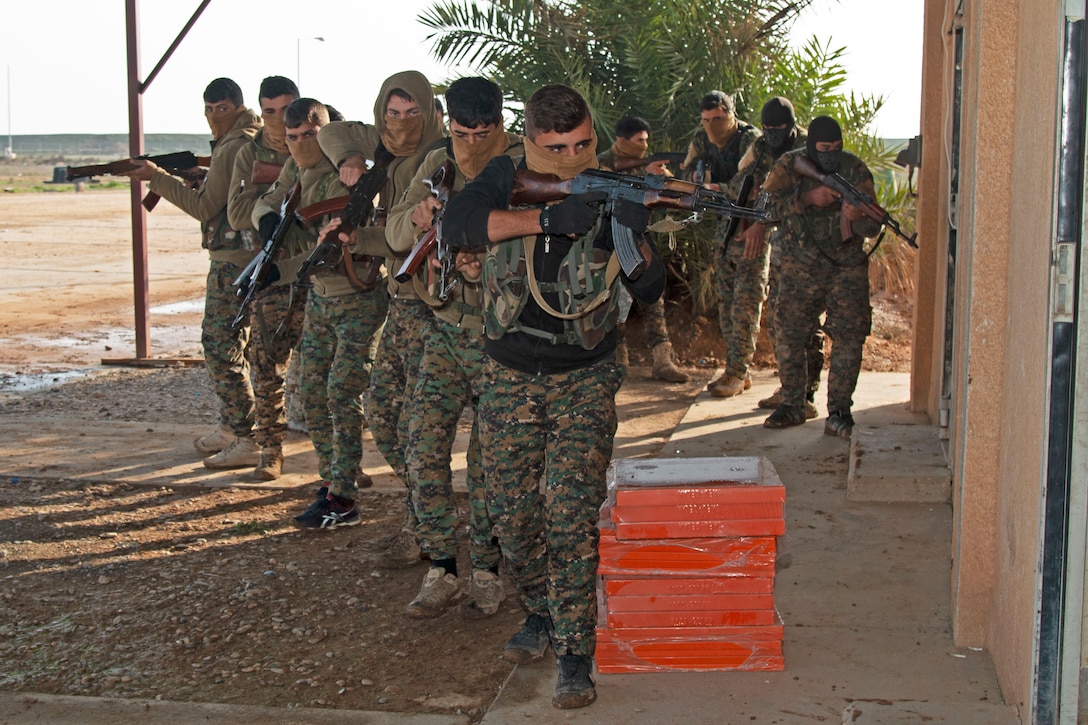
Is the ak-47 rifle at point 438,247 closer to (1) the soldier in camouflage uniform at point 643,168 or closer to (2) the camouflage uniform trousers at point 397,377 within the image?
(2) the camouflage uniform trousers at point 397,377

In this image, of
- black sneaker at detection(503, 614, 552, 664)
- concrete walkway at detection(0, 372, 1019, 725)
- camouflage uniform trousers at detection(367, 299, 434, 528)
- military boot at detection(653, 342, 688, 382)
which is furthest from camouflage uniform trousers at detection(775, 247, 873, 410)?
black sneaker at detection(503, 614, 552, 664)

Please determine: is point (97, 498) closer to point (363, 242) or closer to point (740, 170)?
point (363, 242)

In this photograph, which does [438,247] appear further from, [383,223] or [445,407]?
[383,223]

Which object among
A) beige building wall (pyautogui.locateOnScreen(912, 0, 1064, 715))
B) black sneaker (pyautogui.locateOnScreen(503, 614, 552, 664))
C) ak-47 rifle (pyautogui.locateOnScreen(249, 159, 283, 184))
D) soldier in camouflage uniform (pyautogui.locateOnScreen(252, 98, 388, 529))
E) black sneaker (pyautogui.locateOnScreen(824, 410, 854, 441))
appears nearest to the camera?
beige building wall (pyautogui.locateOnScreen(912, 0, 1064, 715))

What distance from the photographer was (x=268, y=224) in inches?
248

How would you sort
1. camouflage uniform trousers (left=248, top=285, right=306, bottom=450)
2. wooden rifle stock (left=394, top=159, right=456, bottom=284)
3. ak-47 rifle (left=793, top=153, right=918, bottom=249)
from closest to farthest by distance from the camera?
1. wooden rifle stock (left=394, top=159, right=456, bottom=284)
2. camouflage uniform trousers (left=248, top=285, right=306, bottom=450)
3. ak-47 rifle (left=793, top=153, right=918, bottom=249)

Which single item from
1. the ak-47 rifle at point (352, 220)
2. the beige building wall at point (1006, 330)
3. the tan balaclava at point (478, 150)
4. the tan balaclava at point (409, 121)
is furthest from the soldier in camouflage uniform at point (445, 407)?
the beige building wall at point (1006, 330)

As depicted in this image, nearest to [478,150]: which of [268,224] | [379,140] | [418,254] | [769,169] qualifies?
[418,254]

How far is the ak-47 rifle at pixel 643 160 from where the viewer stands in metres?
8.60

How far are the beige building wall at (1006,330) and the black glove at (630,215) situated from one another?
1.14 metres

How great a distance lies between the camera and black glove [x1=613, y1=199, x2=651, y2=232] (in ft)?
12.3

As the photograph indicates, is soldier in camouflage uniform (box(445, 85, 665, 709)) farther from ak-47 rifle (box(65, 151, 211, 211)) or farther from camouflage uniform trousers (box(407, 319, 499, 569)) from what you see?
ak-47 rifle (box(65, 151, 211, 211))

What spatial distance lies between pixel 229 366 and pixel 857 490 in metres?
Result: 3.59

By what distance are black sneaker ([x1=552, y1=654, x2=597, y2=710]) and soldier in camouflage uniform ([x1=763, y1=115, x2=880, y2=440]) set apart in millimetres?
3819
